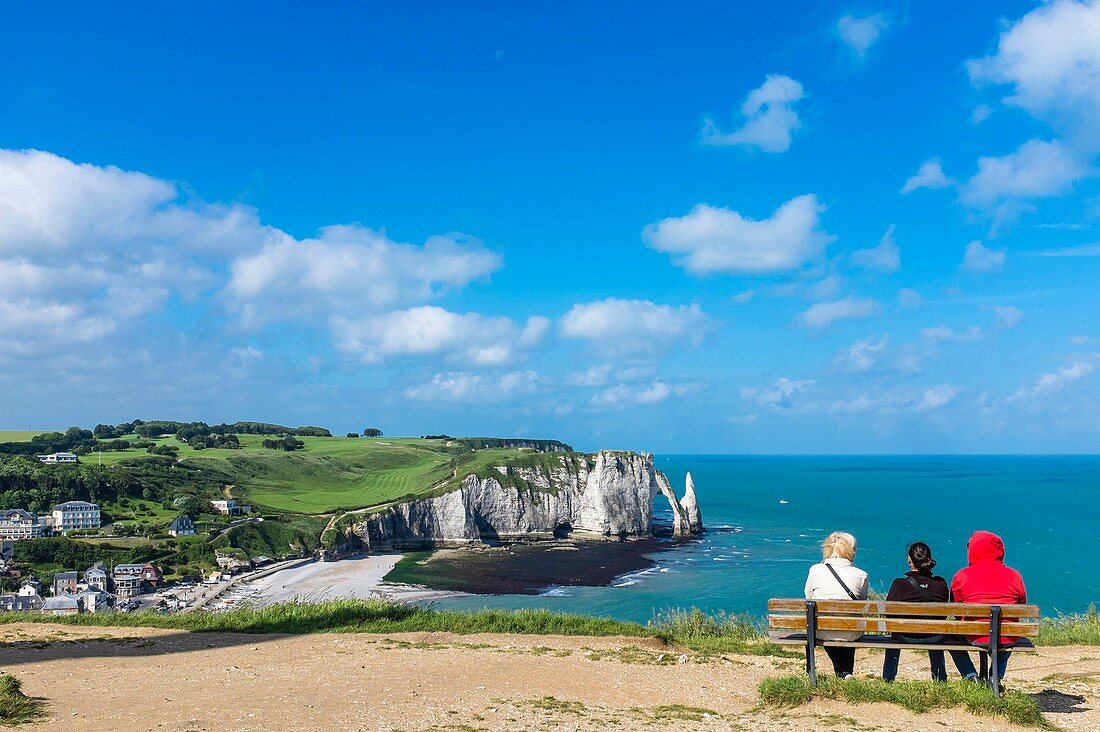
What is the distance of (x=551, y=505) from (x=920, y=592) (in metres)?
83.5

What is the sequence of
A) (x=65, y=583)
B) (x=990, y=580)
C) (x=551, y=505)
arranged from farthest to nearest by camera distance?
(x=551, y=505)
(x=65, y=583)
(x=990, y=580)

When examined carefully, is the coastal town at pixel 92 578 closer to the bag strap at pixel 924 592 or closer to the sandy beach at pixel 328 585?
the sandy beach at pixel 328 585

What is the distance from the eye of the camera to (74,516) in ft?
217

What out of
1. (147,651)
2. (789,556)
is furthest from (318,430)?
(147,651)

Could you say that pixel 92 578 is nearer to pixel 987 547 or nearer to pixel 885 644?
pixel 885 644

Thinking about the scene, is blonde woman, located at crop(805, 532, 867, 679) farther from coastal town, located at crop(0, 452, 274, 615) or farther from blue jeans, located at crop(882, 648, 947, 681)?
coastal town, located at crop(0, 452, 274, 615)

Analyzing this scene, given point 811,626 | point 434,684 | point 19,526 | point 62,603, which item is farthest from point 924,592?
point 19,526

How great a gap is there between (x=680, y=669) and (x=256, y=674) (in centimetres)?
510

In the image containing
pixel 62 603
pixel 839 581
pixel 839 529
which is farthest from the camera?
pixel 839 529

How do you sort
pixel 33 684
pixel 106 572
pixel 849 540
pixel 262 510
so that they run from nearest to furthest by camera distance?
pixel 849 540 → pixel 33 684 → pixel 106 572 → pixel 262 510

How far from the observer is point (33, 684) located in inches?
320

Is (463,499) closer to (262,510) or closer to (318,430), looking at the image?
(262,510)

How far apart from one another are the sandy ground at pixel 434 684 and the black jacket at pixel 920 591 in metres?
0.99

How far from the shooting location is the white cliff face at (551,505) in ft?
271
